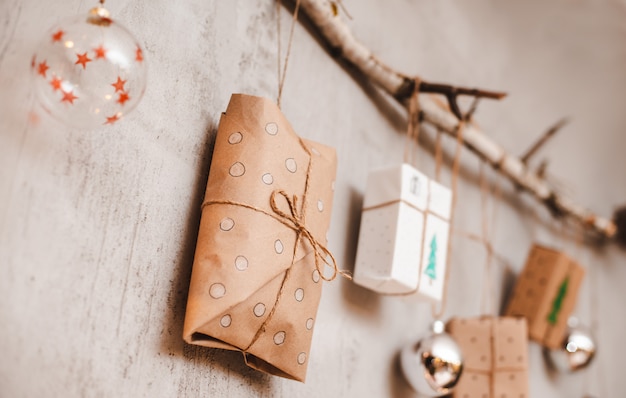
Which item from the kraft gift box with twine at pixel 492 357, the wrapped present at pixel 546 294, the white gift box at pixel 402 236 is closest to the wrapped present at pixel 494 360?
the kraft gift box with twine at pixel 492 357

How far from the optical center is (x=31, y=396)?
96cm

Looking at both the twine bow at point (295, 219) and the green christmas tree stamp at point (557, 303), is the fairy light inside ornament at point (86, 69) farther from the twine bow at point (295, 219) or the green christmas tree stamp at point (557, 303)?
the green christmas tree stamp at point (557, 303)

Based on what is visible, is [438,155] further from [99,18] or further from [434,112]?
[99,18]

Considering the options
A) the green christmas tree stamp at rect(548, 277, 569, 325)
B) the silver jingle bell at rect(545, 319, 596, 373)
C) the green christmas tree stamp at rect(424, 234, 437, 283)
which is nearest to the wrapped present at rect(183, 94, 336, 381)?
the green christmas tree stamp at rect(424, 234, 437, 283)

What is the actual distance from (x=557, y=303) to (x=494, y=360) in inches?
24.3

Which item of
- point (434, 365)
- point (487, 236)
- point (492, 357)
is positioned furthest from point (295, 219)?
point (487, 236)

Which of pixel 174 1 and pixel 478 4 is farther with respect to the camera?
pixel 478 4

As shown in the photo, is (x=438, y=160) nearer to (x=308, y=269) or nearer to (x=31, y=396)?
(x=308, y=269)

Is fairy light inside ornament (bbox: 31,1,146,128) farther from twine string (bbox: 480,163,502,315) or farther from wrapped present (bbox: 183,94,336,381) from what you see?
twine string (bbox: 480,163,502,315)

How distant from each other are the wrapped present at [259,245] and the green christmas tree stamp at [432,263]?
0.38 m

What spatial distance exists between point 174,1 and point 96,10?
1.23ft

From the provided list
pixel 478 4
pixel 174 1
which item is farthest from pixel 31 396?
pixel 478 4

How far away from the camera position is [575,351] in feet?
7.80

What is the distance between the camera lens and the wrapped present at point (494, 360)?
5.83ft
